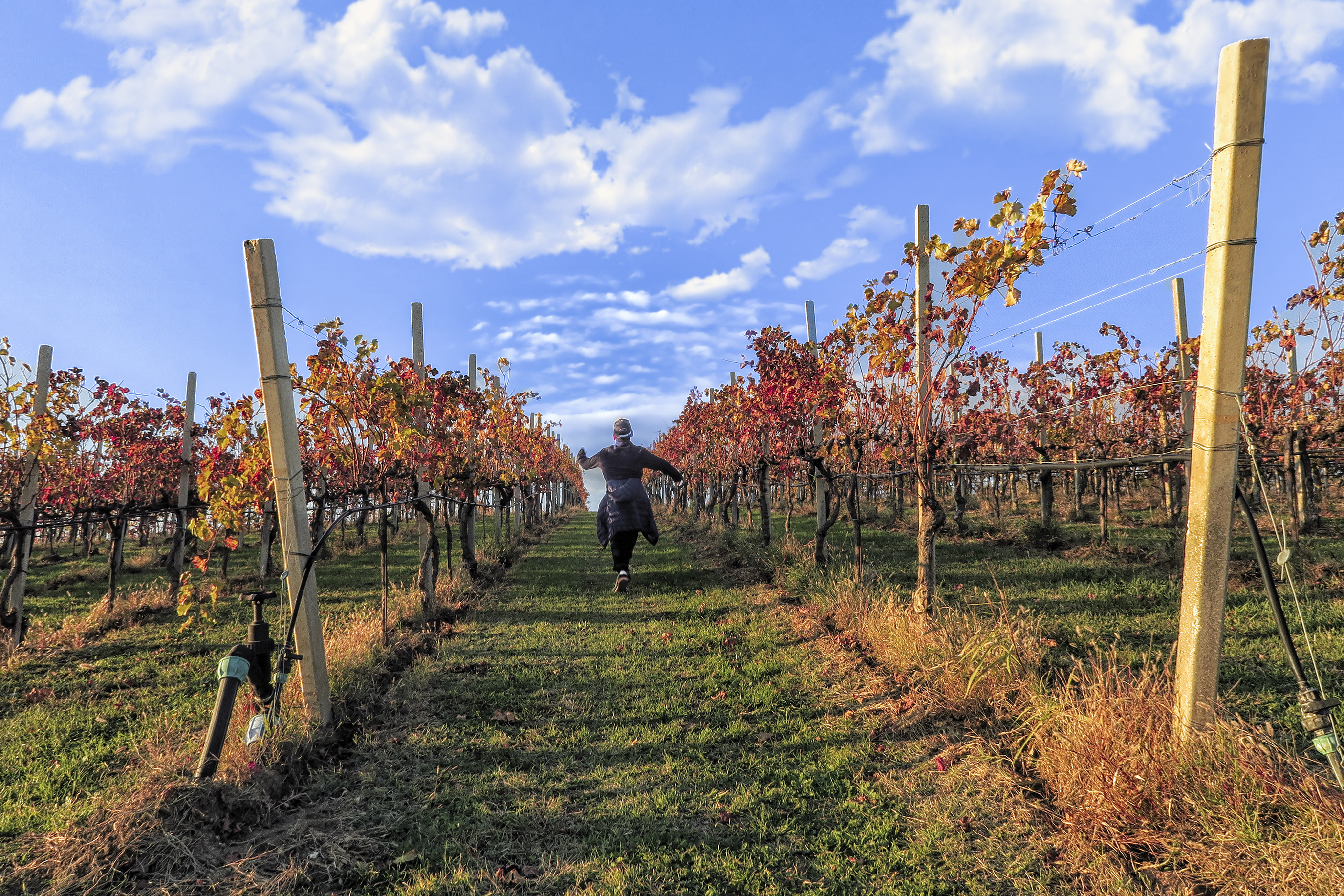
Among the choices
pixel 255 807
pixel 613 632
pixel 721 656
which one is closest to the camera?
pixel 255 807

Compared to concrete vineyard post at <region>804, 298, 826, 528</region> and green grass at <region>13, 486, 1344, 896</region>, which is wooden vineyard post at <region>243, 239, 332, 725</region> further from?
concrete vineyard post at <region>804, 298, 826, 528</region>

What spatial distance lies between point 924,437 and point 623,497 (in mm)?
5419

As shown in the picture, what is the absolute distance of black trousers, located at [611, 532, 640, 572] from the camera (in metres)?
11.1

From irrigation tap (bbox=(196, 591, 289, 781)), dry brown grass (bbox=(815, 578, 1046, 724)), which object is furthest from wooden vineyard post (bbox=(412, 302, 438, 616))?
dry brown grass (bbox=(815, 578, 1046, 724))

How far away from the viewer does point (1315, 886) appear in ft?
8.34

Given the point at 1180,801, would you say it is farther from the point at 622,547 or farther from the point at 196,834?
the point at 622,547

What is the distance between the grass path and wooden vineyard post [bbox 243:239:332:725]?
2.13 feet

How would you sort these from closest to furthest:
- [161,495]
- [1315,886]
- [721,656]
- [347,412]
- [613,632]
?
[1315,886] < [721,656] < [613,632] < [347,412] < [161,495]

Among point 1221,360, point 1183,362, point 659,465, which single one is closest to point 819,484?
point 659,465

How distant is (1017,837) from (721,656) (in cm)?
361

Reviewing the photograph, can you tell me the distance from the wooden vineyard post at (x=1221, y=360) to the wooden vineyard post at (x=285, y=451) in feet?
18.1

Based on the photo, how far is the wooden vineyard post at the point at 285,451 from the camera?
4.80m

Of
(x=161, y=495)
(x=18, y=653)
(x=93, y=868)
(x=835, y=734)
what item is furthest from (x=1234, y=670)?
(x=161, y=495)

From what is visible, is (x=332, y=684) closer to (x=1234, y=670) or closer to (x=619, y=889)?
(x=619, y=889)
